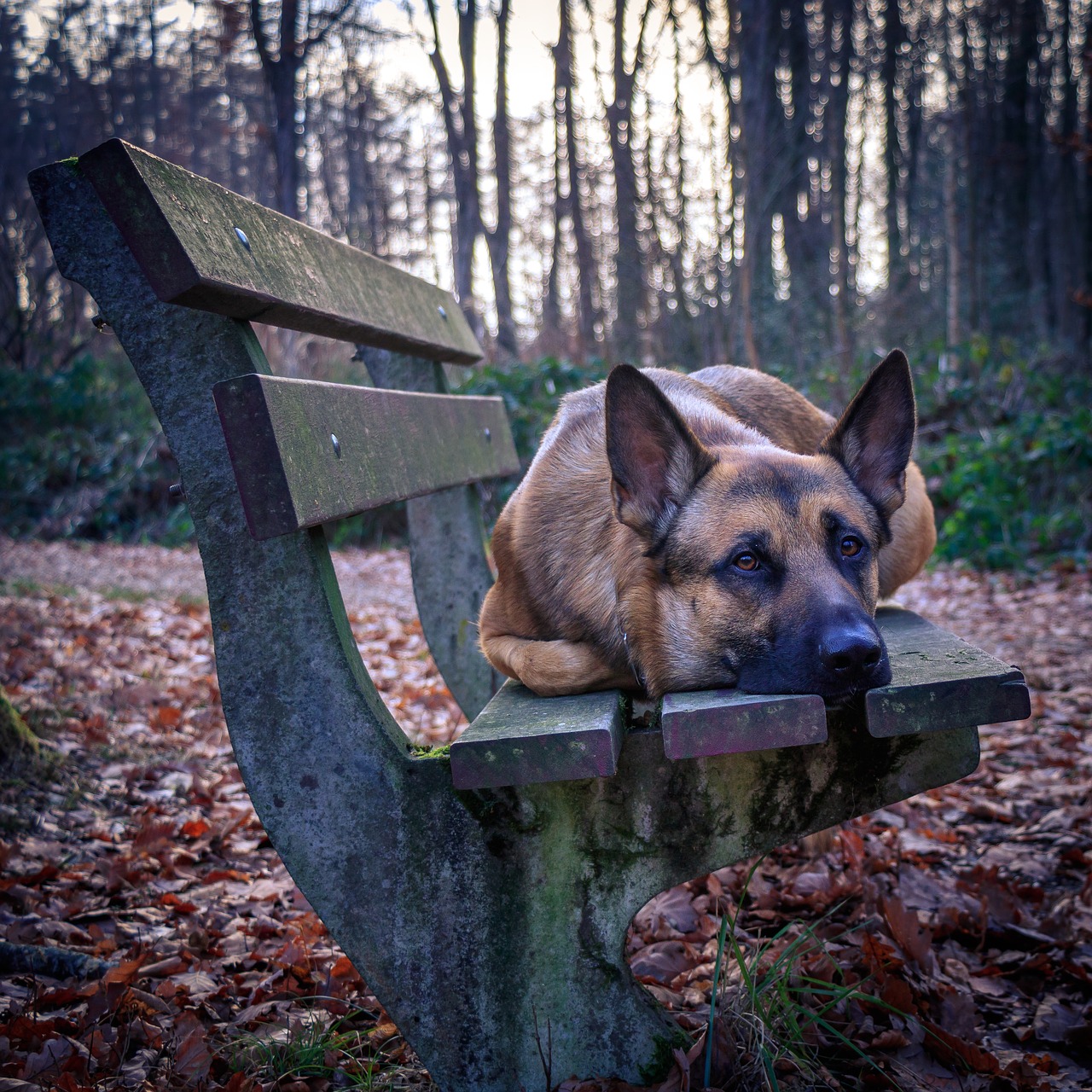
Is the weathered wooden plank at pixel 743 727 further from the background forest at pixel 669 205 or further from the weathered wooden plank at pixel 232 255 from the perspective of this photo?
the background forest at pixel 669 205

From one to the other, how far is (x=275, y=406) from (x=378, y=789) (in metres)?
0.78

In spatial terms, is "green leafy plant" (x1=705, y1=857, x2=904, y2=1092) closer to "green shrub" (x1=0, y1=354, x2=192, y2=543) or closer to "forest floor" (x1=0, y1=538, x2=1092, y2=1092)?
"forest floor" (x1=0, y1=538, x2=1092, y2=1092)

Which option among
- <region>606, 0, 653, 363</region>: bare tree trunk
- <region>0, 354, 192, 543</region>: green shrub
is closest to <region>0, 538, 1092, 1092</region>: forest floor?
<region>0, 354, 192, 543</region>: green shrub

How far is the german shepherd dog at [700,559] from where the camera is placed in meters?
2.06

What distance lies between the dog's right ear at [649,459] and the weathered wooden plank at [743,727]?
76 cm

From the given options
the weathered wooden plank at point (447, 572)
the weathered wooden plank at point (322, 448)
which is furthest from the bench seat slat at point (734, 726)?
the weathered wooden plank at point (447, 572)

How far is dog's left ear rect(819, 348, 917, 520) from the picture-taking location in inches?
95.3

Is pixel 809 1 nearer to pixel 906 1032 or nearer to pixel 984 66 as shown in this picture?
pixel 984 66

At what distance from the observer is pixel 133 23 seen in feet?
71.6

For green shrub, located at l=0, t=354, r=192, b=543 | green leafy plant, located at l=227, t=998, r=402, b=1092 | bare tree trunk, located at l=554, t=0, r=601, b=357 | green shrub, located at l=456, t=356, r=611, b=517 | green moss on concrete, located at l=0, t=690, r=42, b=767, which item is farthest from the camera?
bare tree trunk, located at l=554, t=0, r=601, b=357

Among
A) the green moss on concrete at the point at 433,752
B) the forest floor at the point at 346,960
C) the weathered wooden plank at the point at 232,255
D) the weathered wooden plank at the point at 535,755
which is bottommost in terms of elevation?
the forest floor at the point at 346,960

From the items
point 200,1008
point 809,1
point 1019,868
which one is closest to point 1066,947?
point 1019,868

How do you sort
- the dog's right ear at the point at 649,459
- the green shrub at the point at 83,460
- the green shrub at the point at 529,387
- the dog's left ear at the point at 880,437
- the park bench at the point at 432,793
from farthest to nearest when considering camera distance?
the green shrub at the point at 83,460, the green shrub at the point at 529,387, the dog's left ear at the point at 880,437, the dog's right ear at the point at 649,459, the park bench at the point at 432,793

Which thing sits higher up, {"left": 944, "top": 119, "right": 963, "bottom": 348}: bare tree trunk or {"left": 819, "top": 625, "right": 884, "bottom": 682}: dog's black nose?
{"left": 944, "top": 119, "right": 963, "bottom": 348}: bare tree trunk
